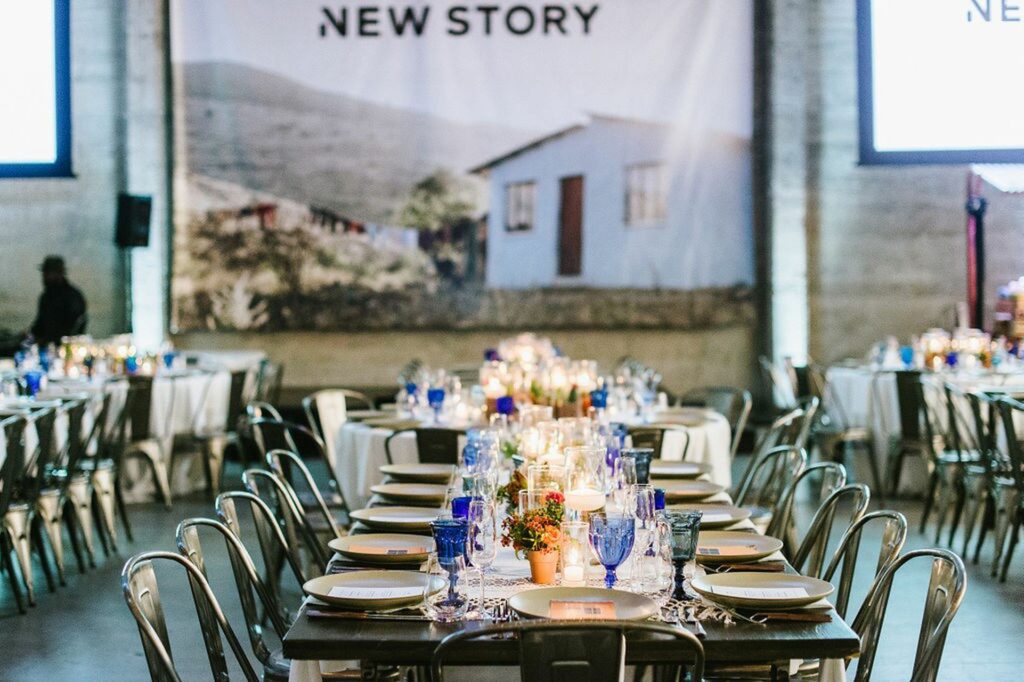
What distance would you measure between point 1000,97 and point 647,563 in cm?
976

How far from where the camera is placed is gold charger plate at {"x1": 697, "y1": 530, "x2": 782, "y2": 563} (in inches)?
131

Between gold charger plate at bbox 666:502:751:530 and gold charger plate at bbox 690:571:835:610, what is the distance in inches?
25.2

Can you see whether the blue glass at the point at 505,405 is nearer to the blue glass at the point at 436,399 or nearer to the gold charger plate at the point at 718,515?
the blue glass at the point at 436,399

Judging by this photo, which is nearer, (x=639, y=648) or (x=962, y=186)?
(x=639, y=648)

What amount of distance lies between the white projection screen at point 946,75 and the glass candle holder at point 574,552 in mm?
9390

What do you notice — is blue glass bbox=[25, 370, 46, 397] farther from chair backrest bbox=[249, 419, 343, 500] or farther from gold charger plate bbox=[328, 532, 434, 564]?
gold charger plate bbox=[328, 532, 434, 564]

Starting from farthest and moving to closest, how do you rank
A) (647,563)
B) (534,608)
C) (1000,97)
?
(1000,97) < (647,563) < (534,608)

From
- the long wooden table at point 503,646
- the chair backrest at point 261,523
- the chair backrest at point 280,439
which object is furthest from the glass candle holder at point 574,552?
the chair backrest at point 280,439

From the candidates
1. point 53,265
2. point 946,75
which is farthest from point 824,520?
point 53,265

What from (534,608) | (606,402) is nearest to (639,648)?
(534,608)

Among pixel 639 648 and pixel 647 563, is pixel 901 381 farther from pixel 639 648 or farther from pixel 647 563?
pixel 639 648

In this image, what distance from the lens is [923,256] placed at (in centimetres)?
1240

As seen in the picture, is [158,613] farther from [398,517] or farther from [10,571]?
[10,571]

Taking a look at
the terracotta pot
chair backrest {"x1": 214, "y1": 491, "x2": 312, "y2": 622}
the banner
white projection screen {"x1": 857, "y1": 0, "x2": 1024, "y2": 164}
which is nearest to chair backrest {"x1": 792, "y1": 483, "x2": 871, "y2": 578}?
the terracotta pot
